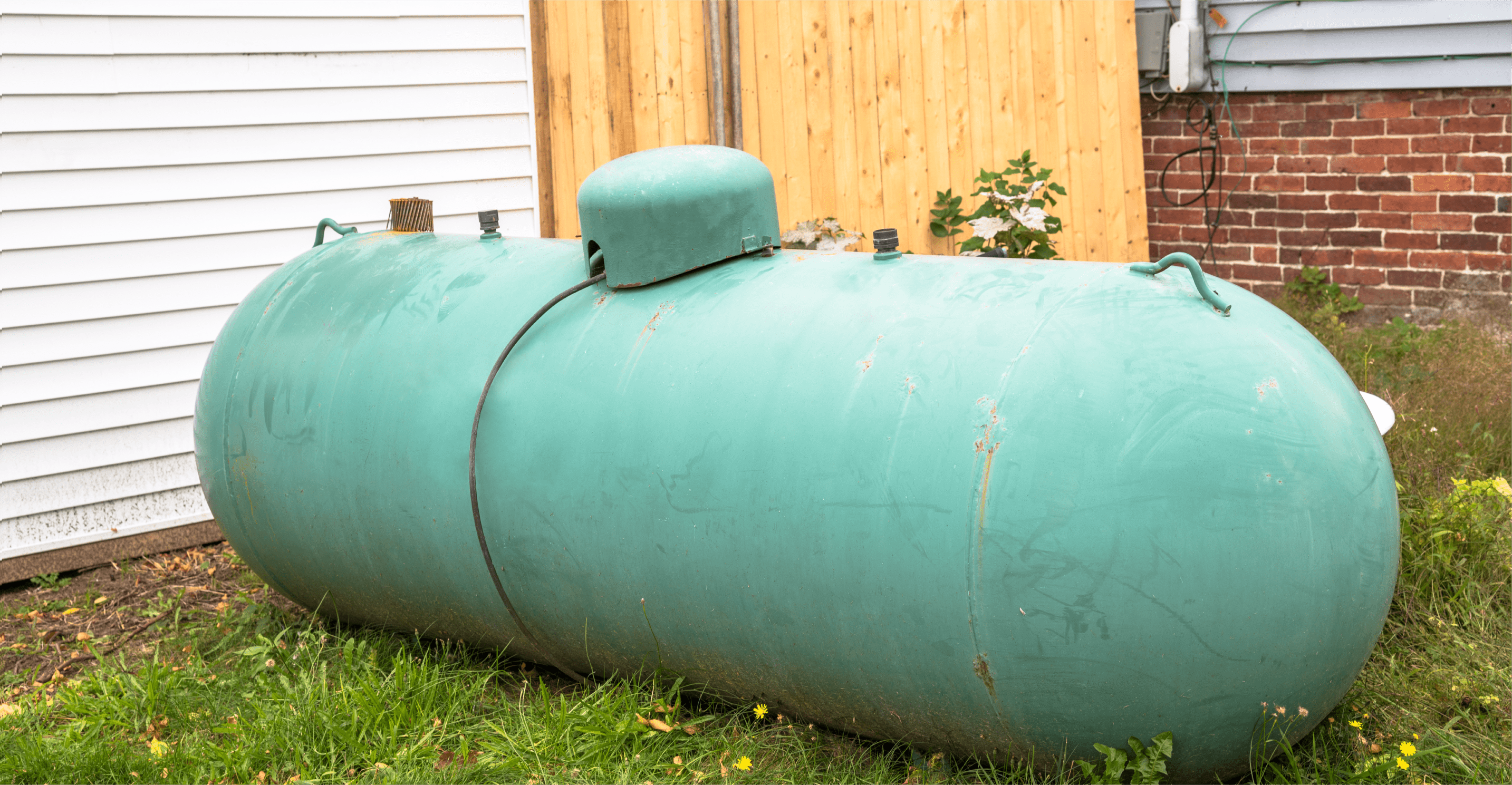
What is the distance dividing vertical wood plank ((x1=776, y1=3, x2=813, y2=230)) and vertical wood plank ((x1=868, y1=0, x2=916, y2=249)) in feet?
1.31

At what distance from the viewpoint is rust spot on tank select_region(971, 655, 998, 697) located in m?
2.11

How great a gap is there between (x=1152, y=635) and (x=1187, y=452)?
1.01 ft

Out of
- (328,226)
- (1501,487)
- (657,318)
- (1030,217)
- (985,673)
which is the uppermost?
(1030,217)

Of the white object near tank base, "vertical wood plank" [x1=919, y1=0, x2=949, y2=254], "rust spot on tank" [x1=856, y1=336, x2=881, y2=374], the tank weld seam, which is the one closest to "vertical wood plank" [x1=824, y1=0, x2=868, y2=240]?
"vertical wood plank" [x1=919, y1=0, x2=949, y2=254]

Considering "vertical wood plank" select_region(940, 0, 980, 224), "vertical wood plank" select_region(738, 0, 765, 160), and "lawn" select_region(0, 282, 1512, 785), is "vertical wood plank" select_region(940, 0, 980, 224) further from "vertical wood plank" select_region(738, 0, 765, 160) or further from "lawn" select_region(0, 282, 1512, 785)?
"lawn" select_region(0, 282, 1512, 785)

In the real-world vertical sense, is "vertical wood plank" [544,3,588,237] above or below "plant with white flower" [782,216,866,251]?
above

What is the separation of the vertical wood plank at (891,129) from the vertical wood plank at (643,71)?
1.20 metres

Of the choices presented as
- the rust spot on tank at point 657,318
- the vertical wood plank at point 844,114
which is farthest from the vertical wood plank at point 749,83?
the rust spot on tank at point 657,318

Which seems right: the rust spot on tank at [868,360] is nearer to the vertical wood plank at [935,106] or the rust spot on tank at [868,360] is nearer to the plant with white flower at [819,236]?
the plant with white flower at [819,236]

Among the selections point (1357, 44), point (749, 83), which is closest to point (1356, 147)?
point (1357, 44)

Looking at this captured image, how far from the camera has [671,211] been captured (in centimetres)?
267

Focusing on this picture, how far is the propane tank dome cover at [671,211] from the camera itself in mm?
2678

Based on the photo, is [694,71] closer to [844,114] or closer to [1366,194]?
[844,114]

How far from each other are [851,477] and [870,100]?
13.3ft
